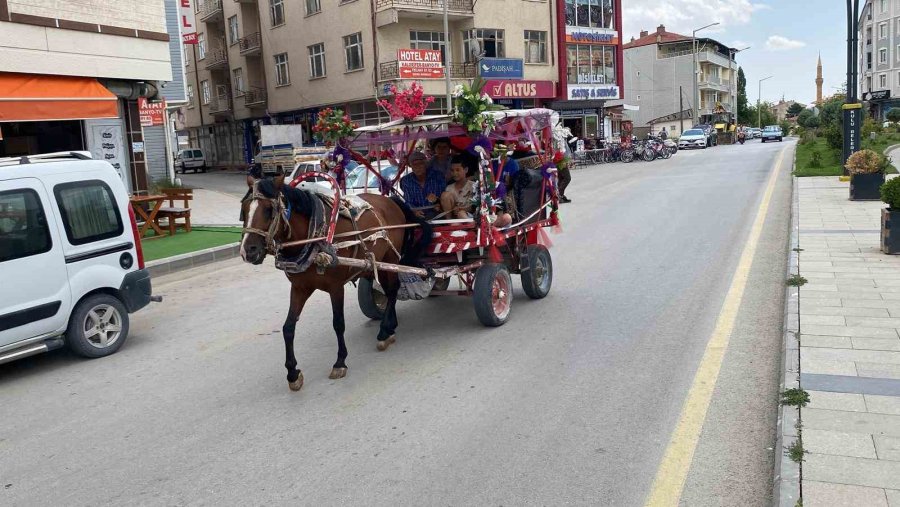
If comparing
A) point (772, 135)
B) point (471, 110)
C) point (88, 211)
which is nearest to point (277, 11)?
point (88, 211)

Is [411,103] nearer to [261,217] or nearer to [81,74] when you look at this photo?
[261,217]

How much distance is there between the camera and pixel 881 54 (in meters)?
78.9

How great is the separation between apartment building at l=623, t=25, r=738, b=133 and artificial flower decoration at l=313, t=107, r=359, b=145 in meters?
70.7

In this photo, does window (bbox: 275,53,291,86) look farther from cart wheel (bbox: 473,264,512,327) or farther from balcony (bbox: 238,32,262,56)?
cart wheel (bbox: 473,264,512,327)

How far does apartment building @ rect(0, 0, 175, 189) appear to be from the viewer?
14586 millimetres

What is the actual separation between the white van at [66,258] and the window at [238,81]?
3985 centimetres

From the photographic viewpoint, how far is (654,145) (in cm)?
4100

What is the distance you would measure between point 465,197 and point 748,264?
488cm

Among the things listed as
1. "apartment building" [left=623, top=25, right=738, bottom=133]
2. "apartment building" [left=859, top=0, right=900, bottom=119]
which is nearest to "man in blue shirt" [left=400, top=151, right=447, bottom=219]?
"apartment building" [left=623, top=25, right=738, bottom=133]

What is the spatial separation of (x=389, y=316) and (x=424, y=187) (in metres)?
1.74

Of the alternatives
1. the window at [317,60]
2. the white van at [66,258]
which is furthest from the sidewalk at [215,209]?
the window at [317,60]

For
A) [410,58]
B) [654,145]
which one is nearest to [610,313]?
[410,58]

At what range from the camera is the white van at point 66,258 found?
22.5ft

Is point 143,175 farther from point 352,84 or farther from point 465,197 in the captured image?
point 352,84
